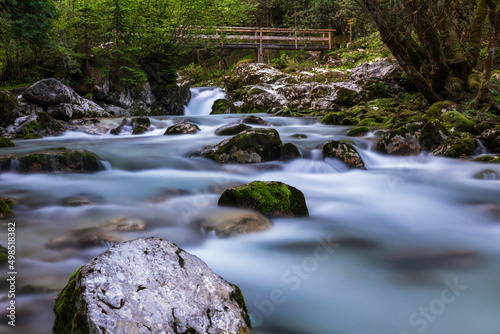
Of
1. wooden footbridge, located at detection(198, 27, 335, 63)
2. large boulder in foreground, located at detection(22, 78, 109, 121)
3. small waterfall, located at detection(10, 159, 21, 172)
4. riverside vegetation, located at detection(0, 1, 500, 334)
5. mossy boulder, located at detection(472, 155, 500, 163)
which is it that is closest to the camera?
riverside vegetation, located at detection(0, 1, 500, 334)

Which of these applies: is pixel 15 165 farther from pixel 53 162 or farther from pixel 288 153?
pixel 288 153

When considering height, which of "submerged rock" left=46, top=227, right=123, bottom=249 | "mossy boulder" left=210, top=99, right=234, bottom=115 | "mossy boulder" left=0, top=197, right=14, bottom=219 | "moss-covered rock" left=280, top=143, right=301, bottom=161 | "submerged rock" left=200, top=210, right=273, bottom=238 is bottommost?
"mossy boulder" left=210, top=99, right=234, bottom=115

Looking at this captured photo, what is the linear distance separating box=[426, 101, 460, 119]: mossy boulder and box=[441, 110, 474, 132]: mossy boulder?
2.63 ft

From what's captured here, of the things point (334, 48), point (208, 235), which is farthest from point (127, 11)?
point (334, 48)

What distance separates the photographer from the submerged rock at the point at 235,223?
3.91m

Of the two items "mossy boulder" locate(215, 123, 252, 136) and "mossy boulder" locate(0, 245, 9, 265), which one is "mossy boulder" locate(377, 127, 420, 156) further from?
"mossy boulder" locate(0, 245, 9, 265)

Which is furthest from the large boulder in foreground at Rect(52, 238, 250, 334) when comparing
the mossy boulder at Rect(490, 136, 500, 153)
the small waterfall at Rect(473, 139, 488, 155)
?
the mossy boulder at Rect(490, 136, 500, 153)

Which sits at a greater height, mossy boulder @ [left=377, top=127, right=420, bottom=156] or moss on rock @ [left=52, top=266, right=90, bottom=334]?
moss on rock @ [left=52, top=266, right=90, bottom=334]

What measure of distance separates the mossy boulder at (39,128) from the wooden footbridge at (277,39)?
16507 millimetres

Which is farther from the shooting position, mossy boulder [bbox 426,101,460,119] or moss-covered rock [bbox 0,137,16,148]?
mossy boulder [bbox 426,101,460,119]

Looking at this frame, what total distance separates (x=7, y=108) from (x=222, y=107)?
9.21m

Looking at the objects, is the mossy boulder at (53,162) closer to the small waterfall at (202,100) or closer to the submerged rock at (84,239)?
the submerged rock at (84,239)

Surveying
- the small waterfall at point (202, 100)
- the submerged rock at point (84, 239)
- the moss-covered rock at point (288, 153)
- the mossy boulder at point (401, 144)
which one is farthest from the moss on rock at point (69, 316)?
→ the small waterfall at point (202, 100)

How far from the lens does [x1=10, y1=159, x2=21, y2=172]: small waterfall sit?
592 cm
